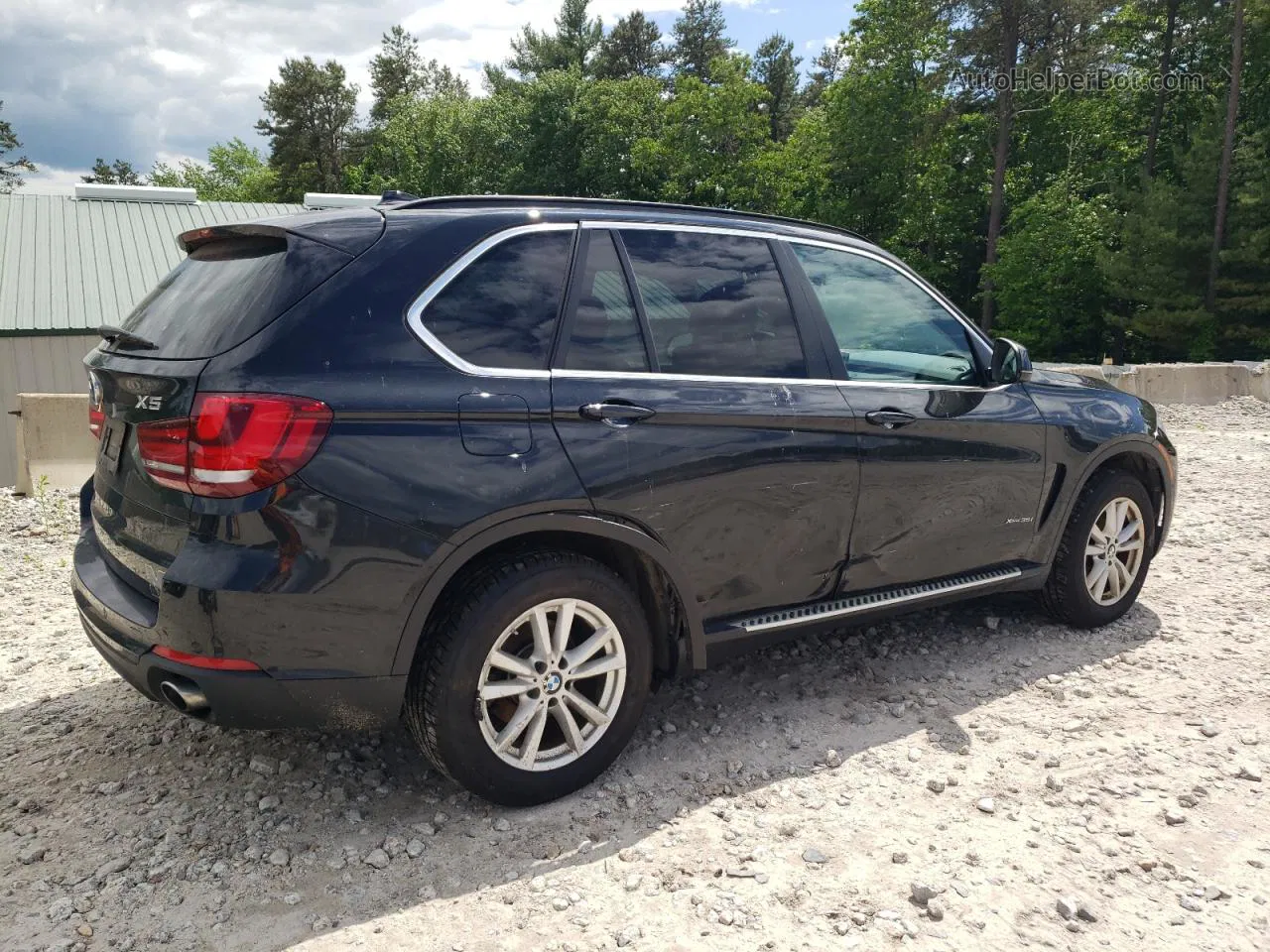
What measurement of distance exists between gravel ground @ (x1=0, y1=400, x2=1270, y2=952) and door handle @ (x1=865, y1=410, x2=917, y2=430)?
1.18 meters

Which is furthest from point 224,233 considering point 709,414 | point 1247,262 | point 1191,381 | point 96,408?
point 1247,262

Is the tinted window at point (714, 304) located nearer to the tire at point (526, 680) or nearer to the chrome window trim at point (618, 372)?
the chrome window trim at point (618, 372)

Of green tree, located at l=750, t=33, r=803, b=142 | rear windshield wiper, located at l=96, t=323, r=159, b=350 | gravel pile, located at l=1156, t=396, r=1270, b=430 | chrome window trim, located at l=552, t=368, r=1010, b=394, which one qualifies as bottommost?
gravel pile, located at l=1156, t=396, r=1270, b=430

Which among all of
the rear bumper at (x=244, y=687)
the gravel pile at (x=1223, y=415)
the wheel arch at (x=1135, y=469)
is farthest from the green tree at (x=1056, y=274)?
the rear bumper at (x=244, y=687)

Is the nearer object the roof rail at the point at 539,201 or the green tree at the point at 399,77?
the roof rail at the point at 539,201

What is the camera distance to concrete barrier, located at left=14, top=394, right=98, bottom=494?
292 inches

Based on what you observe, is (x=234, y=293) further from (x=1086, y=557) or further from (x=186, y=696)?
(x=1086, y=557)

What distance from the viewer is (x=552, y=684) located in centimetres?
292

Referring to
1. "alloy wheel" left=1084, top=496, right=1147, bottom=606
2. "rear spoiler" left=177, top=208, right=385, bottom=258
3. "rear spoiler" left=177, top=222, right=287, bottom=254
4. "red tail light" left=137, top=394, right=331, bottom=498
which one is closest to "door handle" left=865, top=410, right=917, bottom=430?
"alloy wheel" left=1084, top=496, right=1147, bottom=606

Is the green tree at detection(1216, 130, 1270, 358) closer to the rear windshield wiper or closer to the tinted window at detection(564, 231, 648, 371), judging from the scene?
the tinted window at detection(564, 231, 648, 371)

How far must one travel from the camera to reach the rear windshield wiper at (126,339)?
2.85m

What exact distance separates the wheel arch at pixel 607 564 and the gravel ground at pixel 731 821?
0.53 m

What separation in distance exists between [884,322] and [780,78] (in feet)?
191

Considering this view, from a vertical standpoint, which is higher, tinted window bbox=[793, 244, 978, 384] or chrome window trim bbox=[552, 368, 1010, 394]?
tinted window bbox=[793, 244, 978, 384]
